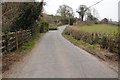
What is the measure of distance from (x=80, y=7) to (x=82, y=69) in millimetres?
81448

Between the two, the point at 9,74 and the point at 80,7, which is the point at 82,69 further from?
the point at 80,7

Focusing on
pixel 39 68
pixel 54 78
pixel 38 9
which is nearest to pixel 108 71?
pixel 54 78

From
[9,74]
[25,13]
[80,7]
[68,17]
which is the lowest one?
[9,74]

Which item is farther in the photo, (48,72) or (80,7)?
(80,7)

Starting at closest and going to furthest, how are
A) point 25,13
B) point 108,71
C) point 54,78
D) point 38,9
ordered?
point 54,78 < point 108,71 < point 25,13 < point 38,9

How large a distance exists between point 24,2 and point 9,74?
1065cm

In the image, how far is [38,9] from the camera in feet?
57.2

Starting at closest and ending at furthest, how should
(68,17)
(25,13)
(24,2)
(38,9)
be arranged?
1. (24,2)
2. (25,13)
3. (38,9)
4. (68,17)

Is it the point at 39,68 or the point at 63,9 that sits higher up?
the point at 63,9

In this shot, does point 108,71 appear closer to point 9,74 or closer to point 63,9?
point 9,74

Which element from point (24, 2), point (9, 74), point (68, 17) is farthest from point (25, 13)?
point (68, 17)

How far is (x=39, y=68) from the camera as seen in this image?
19.7 feet

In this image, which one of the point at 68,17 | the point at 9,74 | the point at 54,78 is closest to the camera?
the point at 54,78

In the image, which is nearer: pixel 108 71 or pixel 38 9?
pixel 108 71
